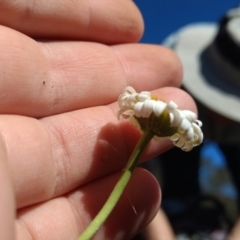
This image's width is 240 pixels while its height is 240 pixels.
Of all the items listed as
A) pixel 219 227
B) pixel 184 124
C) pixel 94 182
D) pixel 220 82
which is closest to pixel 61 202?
pixel 94 182

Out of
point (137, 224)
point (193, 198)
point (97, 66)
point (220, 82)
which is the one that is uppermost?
point (97, 66)

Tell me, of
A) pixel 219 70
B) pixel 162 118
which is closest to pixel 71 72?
pixel 162 118

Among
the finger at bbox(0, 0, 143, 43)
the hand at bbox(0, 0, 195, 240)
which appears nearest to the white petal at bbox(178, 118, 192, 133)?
the hand at bbox(0, 0, 195, 240)

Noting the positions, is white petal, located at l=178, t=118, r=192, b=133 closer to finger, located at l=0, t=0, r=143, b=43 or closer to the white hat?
finger, located at l=0, t=0, r=143, b=43

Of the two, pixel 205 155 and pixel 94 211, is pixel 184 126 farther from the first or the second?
pixel 205 155

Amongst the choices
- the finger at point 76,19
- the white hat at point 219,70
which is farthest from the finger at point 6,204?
the white hat at point 219,70

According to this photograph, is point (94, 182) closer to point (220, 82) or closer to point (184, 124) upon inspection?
point (184, 124)

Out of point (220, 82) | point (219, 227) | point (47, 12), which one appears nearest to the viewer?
point (47, 12)
